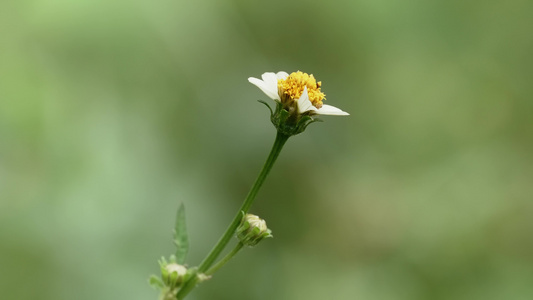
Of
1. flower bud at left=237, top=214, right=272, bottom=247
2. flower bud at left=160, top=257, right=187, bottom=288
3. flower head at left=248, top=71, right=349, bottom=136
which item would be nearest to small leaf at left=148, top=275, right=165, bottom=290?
flower bud at left=160, top=257, right=187, bottom=288

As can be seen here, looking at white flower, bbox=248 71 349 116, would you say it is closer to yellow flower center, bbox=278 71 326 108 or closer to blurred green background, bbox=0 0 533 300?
yellow flower center, bbox=278 71 326 108

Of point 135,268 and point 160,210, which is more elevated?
point 160,210

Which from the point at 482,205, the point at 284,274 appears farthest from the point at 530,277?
the point at 284,274

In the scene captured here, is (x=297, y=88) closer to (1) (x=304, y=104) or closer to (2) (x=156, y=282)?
(1) (x=304, y=104)

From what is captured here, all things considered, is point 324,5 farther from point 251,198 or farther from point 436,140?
point 251,198

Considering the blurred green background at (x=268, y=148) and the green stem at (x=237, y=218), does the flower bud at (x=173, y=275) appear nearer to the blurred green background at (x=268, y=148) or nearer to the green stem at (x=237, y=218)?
the green stem at (x=237, y=218)
